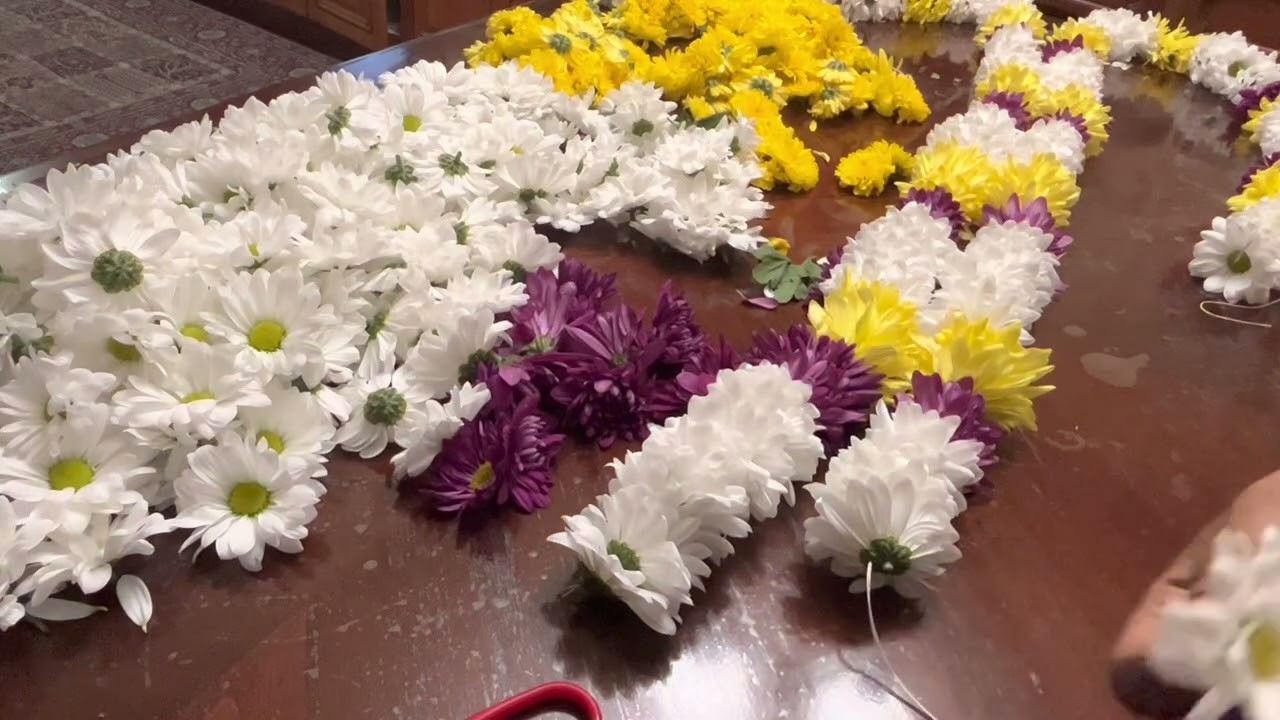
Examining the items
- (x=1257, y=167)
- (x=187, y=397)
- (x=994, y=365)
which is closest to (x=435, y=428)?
(x=187, y=397)

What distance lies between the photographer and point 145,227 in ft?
2.13

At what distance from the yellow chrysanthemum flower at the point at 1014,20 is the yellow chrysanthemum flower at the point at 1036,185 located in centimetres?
49

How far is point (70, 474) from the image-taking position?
0.58 m

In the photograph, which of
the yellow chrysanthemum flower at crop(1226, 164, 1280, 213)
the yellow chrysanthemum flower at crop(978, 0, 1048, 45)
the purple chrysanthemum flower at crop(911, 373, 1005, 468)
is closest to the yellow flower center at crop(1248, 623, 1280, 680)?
the purple chrysanthemum flower at crop(911, 373, 1005, 468)

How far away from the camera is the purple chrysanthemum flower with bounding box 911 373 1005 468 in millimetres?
689

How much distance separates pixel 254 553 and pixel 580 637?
0.20 meters

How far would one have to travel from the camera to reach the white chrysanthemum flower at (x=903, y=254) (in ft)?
2.73

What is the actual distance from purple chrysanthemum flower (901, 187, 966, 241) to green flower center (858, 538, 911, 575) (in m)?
0.46

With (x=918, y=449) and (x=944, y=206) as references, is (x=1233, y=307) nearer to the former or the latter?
(x=944, y=206)

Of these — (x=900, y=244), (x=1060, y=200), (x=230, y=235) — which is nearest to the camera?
(x=230, y=235)

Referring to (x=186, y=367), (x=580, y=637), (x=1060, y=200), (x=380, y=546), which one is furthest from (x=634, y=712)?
(x=1060, y=200)

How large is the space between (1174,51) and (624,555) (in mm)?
1318

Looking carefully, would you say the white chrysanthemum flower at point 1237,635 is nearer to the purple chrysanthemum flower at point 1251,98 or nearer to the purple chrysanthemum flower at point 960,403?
the purple chrysanthemum flower at point 960,403

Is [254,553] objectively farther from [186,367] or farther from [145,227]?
[145,227]
